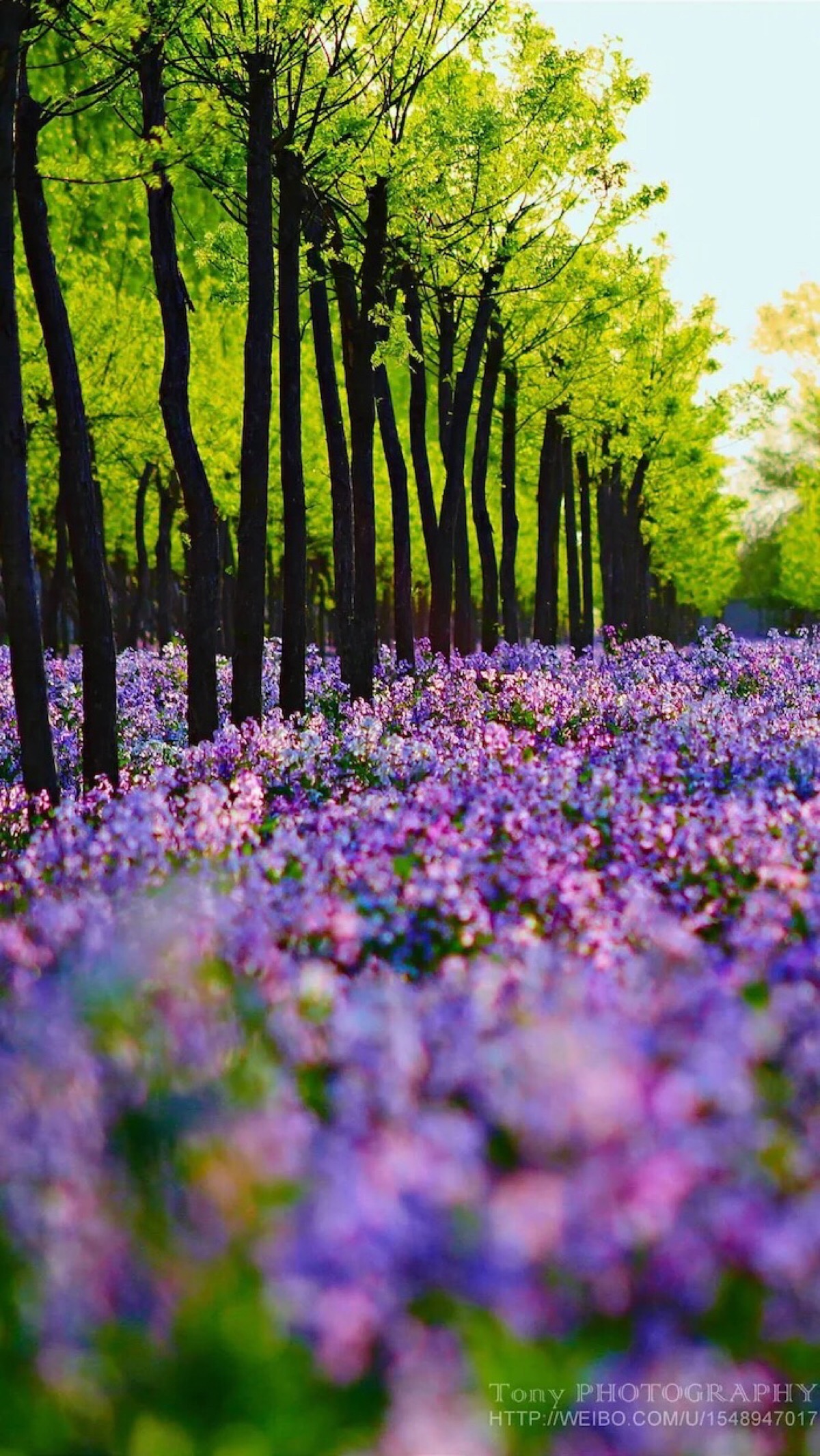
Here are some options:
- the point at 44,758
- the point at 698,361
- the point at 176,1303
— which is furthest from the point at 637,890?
the point at 698,361

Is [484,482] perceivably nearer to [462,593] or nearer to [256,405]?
[462,593]

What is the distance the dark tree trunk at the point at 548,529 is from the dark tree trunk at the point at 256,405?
15.6 m

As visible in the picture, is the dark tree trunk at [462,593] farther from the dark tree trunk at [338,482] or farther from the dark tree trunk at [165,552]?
the dark tree trunk at [165,552]

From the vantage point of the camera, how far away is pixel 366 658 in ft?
56.1

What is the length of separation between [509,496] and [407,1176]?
95.2ft

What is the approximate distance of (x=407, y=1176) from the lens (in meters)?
2.27

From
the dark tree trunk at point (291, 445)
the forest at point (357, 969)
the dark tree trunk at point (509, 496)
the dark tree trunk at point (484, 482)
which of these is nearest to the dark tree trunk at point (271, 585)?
the dark tree trunk at point (509, 496)

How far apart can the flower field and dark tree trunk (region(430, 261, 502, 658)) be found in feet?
63.1

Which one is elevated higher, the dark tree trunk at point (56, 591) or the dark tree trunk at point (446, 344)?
the dark tree trunk at point (446, 344)

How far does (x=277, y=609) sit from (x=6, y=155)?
44.5 meters

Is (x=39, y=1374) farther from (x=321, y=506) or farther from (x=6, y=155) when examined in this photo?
(x=321, y=506)

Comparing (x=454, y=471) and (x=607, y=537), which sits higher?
(x=454, y=471)

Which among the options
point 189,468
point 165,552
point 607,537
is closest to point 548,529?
point 165,552

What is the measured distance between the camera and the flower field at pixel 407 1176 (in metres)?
2.16
